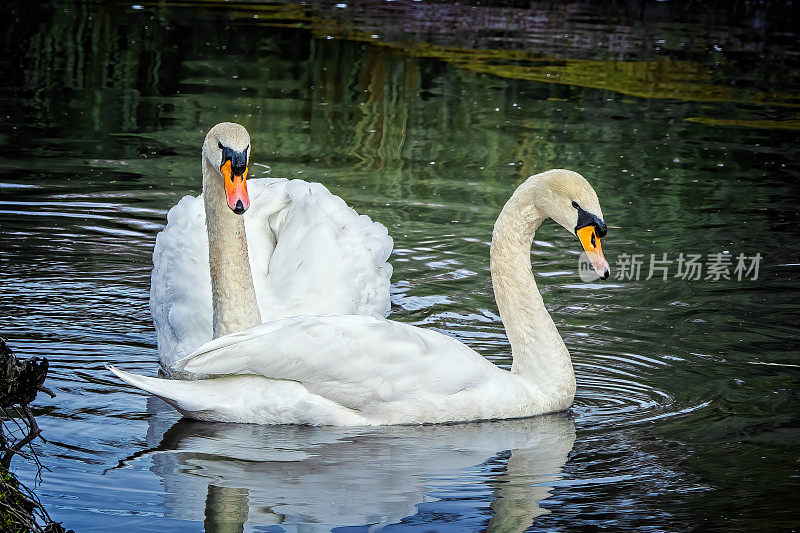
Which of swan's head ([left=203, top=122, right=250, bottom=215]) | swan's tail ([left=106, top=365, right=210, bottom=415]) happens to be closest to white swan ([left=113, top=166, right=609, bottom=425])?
swan's tail ([left=106, top=365, right=210, bottom=415])

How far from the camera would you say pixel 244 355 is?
6.10 metres

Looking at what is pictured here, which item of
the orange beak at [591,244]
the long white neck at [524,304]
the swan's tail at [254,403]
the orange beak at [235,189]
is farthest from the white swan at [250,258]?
the orange beak at [591,244]

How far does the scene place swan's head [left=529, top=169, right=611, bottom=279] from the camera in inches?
254

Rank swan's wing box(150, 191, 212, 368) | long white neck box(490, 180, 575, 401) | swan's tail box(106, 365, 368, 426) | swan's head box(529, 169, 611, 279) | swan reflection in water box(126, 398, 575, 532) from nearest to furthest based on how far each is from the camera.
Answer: swan reflection in water box(126, 398, 575, 532), swan's tail box(106, 365, 368, 426), swan's head box(529, 169, 611, 279), long white neck box(490, 180, 575, 401), swan's wing box(150, 191, 212, 368)

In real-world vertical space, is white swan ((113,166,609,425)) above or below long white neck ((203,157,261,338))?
below

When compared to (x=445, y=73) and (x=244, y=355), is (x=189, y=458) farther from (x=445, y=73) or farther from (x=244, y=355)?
(x=445, y=73)

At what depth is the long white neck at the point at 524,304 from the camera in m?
6.61

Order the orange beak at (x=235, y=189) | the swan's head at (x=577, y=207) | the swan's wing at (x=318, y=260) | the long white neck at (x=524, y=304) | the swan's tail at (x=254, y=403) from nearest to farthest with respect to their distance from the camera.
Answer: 1. the swan's tail at (x=254, y=403)
2. the orange beak at (x=235, y=189)
3. the swan's head at (x=577, y=207)
4. the long white neck at (x=524, y=304)
5. the swan's wing at (x=318, y=260)

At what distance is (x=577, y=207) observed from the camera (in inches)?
258

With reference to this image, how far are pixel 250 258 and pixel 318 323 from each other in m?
1.44

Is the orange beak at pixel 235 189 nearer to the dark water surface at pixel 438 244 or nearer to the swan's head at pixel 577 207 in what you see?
the dark water surface at pixel 438 244

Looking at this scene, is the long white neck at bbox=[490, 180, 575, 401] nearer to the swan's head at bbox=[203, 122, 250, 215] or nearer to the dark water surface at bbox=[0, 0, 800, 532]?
the dark water surface at bbox=[0, 0, 800, 532]

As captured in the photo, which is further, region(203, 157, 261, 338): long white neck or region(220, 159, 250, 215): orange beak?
region(203, 157, 261, 338): long white neck

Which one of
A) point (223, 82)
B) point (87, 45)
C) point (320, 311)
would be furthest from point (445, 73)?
point (320, 311)
